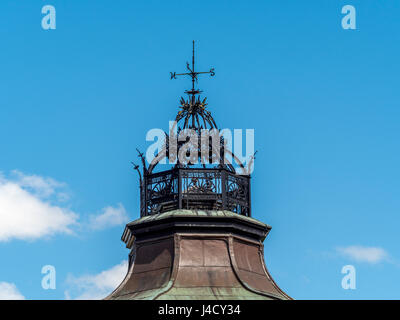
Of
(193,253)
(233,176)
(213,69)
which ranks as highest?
(213,69)

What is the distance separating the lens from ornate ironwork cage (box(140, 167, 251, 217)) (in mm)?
58250

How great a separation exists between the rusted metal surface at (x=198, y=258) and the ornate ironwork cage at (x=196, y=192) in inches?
34.4

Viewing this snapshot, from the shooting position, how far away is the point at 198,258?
56.8 metres

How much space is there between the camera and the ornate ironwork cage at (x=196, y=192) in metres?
58.2

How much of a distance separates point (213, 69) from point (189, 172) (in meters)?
5.63

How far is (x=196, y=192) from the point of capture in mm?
58344

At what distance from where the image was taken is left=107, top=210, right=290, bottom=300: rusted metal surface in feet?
182

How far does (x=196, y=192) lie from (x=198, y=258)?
10.8 feet

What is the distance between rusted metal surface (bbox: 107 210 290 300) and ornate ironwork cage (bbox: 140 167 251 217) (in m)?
0.87

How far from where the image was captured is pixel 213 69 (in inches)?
2400
